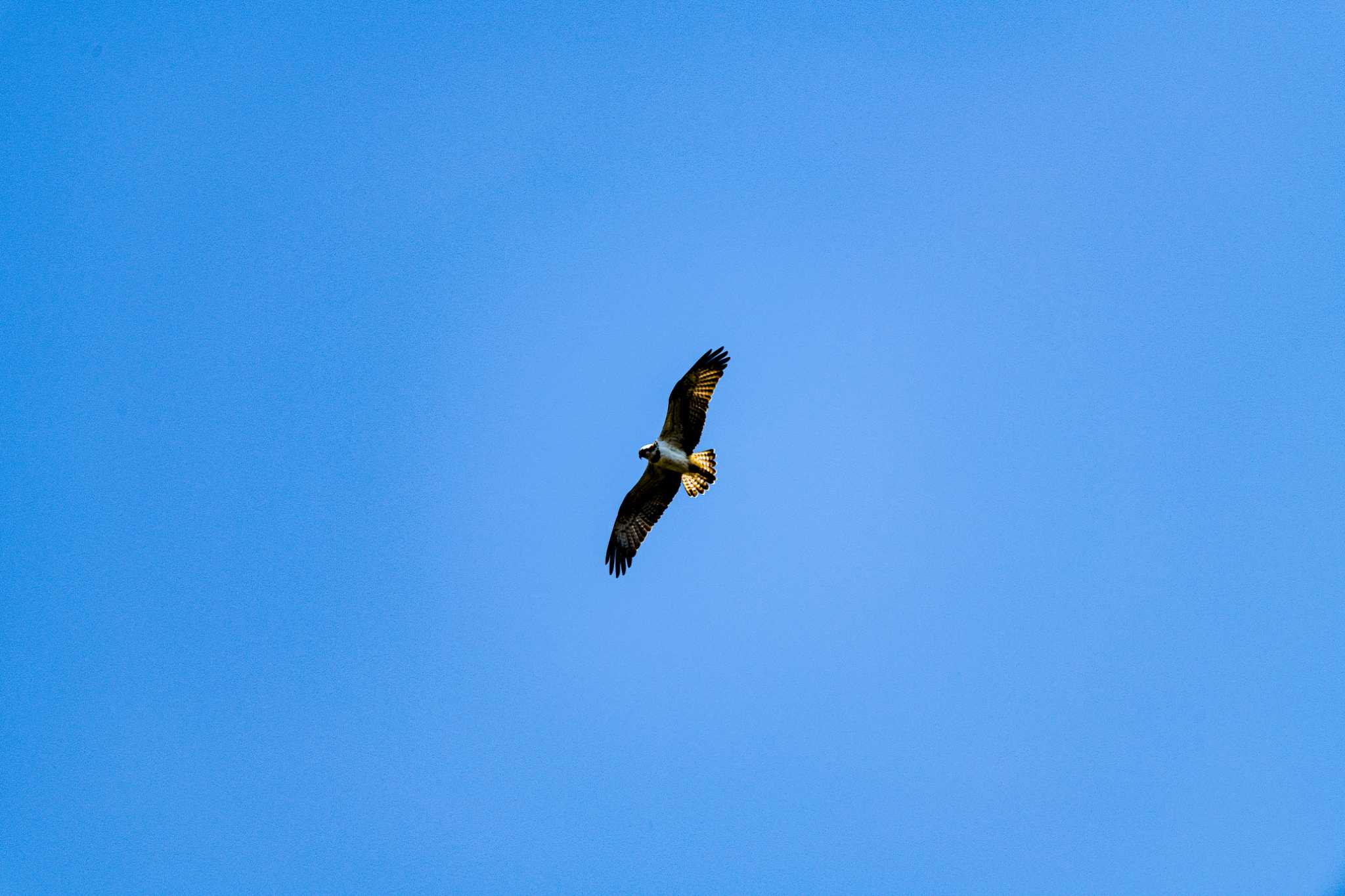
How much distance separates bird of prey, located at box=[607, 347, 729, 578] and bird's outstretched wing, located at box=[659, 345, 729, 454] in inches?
0.4

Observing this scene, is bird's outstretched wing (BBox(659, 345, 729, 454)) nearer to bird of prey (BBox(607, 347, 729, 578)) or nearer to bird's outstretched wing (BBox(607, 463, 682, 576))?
bird of prey (BBox(607, 347, 729, 578))

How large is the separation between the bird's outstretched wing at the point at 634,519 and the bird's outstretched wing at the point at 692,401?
3.43 ft

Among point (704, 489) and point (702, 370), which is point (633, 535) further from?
point (702, 370)

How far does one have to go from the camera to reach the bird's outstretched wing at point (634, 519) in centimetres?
2167

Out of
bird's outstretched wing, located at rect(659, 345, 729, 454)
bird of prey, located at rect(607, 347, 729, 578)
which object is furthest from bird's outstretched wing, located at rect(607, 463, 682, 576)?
bird's outstretched wing, located at rect(659, 345, 729, 454)

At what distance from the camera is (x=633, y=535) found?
21.8m

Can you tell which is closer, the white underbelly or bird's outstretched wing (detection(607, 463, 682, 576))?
the white underbelly

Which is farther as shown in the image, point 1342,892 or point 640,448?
point 1342,892

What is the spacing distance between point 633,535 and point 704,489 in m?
1.63

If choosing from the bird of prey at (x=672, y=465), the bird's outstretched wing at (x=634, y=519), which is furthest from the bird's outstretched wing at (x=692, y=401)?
the bird's outstretched wing at (x=634, y=519)

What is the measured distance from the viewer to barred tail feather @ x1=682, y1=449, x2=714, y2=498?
21062 mm

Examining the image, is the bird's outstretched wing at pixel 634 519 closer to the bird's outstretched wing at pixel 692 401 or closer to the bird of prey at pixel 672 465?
the bird of prey at pixel 672 465

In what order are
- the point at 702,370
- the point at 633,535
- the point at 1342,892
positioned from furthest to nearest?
the point at 1342,892, the point at 633,535, the point at 702,370

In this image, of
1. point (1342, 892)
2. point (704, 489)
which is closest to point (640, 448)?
point (704, 489)
